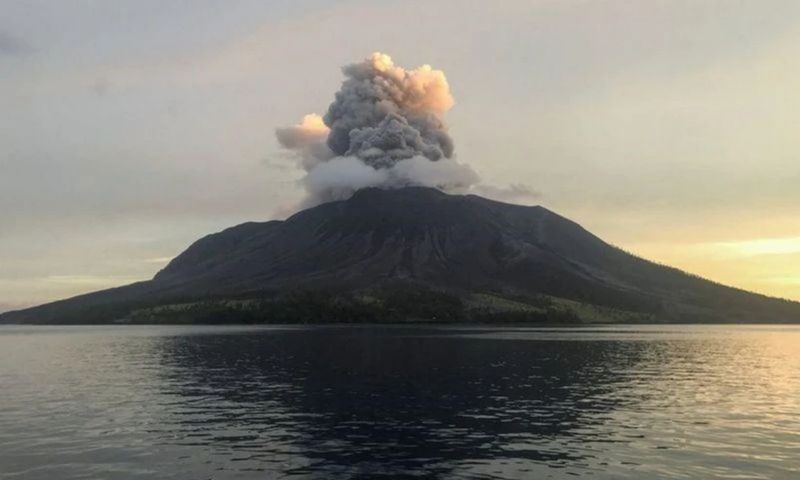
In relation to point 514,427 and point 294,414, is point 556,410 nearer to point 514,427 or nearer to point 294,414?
point 514,427

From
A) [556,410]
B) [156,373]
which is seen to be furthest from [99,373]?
[556,410]

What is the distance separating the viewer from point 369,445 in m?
41.9

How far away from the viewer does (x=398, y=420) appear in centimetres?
5053

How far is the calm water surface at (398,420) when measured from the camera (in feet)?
121

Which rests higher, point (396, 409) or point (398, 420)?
point (396, 409)

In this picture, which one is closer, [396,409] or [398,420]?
[398,420]

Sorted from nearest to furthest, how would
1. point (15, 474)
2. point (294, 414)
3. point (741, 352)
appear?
point (15, 474) → point (294, 414) → point (741, 352)

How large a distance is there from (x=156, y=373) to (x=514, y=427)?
2140 inches

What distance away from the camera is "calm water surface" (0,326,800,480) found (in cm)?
3678

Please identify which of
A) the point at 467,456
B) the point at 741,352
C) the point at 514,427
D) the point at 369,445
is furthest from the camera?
the point at 741,352

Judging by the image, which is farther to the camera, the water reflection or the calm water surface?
the water reflection

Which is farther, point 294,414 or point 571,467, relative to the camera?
point 294,414

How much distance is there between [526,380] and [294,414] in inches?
1295

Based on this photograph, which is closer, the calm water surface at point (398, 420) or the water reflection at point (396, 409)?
the calm water surface at point (398, 420)
